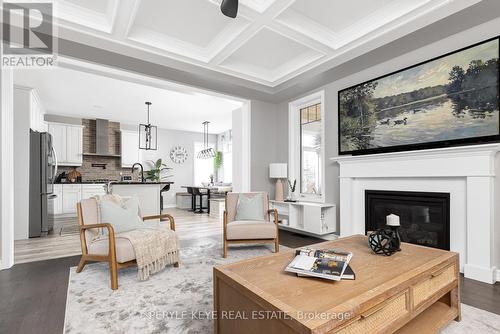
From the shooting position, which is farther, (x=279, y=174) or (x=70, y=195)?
(x=70, y=195)

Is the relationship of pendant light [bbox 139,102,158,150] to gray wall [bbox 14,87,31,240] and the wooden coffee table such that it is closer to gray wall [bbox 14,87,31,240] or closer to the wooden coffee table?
gray wall [bbox 14,87,31,240]

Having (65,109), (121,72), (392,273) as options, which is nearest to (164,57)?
(121,72)

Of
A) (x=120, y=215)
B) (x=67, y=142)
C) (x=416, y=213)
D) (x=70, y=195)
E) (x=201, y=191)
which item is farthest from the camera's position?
(x=201, y=191)

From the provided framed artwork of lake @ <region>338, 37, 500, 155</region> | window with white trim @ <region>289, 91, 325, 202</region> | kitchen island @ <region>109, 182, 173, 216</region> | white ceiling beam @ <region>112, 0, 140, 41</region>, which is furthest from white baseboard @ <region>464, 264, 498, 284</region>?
kitchen island @ <region>109, 182, 173, 216</region>

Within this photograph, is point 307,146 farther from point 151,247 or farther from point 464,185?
point 151,247

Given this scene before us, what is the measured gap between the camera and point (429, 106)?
3.00 meters

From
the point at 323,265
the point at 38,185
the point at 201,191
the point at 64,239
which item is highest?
the point at 38,185

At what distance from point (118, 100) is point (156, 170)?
88.5 inches

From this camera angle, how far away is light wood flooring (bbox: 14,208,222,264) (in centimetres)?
352

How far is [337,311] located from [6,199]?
3.77m

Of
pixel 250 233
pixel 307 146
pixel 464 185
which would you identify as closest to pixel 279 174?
pixel 307 146

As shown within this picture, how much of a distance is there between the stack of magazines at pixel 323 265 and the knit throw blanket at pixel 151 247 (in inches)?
61.5

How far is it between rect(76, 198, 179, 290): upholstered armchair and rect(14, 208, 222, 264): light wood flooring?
1.16 meters

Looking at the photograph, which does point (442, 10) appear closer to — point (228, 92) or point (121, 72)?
point (228, 92)
